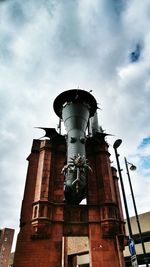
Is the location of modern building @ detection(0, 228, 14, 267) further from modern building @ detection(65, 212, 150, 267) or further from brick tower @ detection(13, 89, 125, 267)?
brick tower @ detection(13, 89, 125, 267)

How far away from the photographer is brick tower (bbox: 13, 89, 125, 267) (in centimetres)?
1063

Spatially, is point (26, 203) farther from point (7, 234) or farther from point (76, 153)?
point (7, 234)

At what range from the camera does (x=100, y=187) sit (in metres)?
13.4

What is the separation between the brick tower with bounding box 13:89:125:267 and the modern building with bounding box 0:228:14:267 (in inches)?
1743

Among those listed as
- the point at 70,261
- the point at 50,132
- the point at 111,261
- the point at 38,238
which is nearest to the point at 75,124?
the point at 50,132

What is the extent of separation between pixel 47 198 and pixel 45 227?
1657 mm

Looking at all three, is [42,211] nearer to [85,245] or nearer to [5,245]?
[85,245]

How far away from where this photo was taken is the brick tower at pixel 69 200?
34.9 feet

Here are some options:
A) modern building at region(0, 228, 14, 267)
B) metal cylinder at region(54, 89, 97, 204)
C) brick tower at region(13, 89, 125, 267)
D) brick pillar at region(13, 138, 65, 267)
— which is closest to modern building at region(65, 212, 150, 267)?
brick tower at region(13, 89, 125, 267)

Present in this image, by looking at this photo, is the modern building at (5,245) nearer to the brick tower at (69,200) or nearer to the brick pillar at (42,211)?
the brick pillar at (42,211)

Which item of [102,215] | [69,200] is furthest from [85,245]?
[69,200]

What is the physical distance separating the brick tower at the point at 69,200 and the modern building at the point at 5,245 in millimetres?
44271

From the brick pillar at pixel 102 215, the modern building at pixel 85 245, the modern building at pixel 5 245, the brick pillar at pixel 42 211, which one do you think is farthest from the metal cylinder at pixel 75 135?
the modern building at pixel 5 245

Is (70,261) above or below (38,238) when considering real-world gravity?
below
